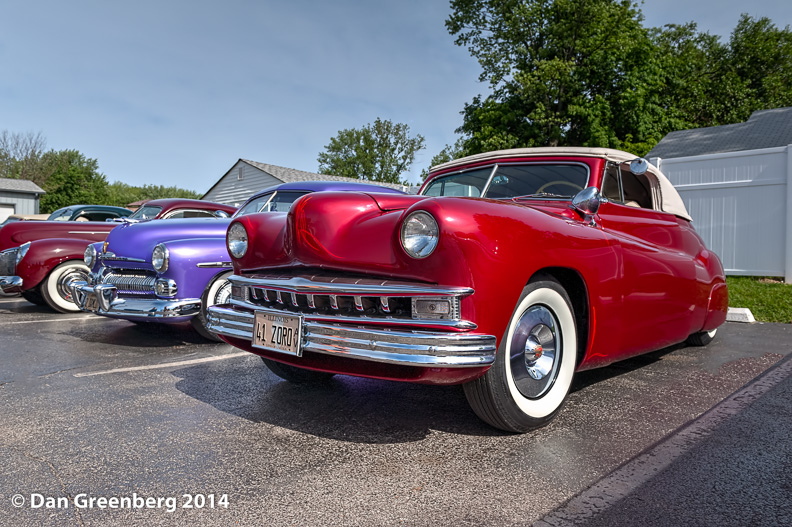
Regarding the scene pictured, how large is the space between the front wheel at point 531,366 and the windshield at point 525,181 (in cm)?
100

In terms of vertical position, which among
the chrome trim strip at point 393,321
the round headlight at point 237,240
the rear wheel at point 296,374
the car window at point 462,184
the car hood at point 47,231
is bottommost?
the rear wheel at point 296,374

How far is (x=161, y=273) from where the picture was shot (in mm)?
4824

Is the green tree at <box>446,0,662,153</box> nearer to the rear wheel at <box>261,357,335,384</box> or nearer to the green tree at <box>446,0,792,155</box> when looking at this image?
the green tree at <box>446,0,792,155</box>

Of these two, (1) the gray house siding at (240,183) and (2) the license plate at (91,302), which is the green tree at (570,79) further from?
(2) the license plate at (91,302)

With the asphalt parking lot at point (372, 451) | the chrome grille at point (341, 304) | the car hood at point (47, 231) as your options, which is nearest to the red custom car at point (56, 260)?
the car hood at point (47, 231)

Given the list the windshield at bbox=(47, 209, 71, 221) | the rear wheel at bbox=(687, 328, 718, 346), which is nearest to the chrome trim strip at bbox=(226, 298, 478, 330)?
the rear wheel at bbox=(687, 328, 718, 346)

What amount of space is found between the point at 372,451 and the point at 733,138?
18166mm

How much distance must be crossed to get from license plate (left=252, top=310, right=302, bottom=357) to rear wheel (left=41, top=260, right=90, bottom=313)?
18.5ft

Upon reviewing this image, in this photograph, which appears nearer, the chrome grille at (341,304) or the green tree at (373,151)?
the chrome grille at (341,304)

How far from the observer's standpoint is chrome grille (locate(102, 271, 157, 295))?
194 inches

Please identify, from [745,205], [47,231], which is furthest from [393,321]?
[745,205]

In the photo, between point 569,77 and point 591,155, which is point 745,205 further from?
point 569,77

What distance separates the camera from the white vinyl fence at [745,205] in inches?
349

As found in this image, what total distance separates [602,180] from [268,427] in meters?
2.54
